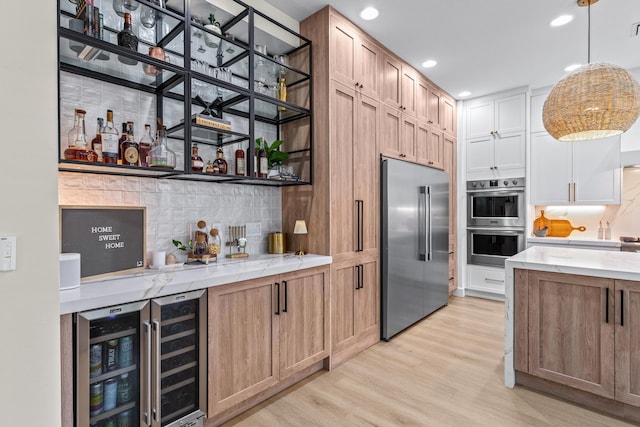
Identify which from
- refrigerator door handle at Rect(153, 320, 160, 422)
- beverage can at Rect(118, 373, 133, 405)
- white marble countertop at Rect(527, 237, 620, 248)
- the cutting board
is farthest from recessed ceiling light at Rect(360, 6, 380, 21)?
the cutting board

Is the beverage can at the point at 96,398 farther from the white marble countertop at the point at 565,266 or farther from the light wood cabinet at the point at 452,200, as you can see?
the light wood cabinet at the point at 452,200

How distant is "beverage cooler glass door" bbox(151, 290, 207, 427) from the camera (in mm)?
1602

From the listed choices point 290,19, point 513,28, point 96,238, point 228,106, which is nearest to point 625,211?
point 513,28

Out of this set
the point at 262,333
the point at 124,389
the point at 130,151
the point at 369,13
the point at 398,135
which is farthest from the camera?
the point at 398,135

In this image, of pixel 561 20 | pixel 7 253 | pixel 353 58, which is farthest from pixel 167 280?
pixel 561 20

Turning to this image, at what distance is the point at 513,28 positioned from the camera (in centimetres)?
285

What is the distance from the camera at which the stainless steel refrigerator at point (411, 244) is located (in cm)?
309

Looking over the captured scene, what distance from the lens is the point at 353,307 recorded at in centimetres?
281

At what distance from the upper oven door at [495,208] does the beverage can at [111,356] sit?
4.38 m

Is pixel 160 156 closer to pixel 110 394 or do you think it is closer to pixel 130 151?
pixel 130 151

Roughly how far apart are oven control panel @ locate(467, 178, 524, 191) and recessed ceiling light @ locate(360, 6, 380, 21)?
2.82 meters

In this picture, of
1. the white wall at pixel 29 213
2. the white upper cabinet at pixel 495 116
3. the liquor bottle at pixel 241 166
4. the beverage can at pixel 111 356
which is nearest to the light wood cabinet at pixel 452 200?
the white upper cabinet at pixel 495 116

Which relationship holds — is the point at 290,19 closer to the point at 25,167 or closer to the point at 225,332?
the point at 25,167

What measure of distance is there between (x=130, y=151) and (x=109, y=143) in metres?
0.11
